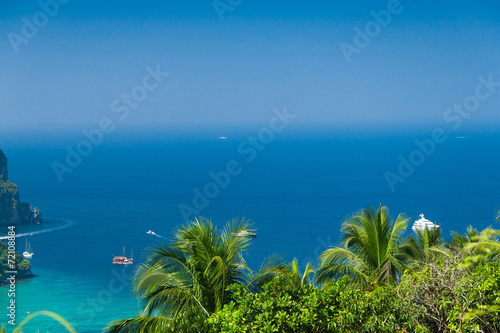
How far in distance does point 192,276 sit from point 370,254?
4371mm

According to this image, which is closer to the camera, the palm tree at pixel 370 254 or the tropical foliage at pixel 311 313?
the tropical foliage at pixel 311 313

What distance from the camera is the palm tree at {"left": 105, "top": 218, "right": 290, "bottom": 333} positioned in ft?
30.0

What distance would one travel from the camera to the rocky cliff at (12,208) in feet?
316

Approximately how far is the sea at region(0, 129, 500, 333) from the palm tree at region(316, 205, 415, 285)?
2197 centimetres

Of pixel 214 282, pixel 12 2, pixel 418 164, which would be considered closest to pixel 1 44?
pixel 12 2

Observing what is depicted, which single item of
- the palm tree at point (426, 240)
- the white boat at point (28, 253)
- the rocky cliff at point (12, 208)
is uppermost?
the rocky cliff at point (12, 208)

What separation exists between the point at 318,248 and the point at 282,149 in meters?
125

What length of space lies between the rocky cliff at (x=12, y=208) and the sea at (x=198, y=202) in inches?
65.0

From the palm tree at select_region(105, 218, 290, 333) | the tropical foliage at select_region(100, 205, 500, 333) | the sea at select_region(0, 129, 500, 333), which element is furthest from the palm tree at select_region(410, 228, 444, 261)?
the sea at select_region(0, 129, 500, 333)

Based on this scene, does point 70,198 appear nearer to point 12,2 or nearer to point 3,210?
point 3,210

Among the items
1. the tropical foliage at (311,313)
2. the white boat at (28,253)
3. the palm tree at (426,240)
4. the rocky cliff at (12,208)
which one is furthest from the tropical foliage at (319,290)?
the rocky cliff at (12,208)

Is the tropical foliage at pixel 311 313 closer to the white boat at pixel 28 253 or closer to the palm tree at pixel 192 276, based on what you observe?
the palm tree at pixel 192 276

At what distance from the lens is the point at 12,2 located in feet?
568

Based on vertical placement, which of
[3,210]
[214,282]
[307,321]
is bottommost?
[307,321]
